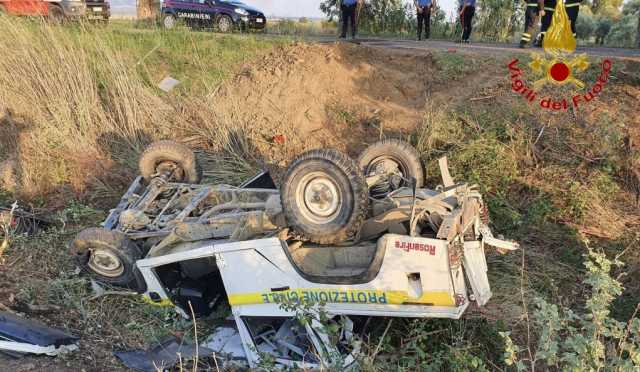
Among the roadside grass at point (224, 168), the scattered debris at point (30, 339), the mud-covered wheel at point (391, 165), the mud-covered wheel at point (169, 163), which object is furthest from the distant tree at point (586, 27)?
the scattered debris at point (30, 339)

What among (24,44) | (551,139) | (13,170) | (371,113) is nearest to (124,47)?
(24,44)

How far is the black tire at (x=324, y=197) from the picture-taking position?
4211 millimetres

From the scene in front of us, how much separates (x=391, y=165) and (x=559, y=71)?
4.69 m

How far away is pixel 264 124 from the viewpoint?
9.10 metres

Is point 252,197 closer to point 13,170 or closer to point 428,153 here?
point 428,153

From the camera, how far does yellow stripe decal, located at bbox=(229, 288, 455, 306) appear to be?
152 inches

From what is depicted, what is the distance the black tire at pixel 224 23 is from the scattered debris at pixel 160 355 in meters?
13.1

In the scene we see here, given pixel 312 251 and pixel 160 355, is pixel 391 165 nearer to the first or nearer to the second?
pixel 312 251

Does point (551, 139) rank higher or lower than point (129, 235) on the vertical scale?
higher

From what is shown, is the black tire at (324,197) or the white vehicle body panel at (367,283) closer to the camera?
the white vehicle body panel at (367,283)

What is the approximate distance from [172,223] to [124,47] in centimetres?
743

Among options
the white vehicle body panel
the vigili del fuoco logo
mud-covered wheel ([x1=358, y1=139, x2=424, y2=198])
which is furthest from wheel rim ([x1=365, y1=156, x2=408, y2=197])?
the vigili del fuoco logo

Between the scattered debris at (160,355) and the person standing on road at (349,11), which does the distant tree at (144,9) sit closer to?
the person standing on road at (349,11)

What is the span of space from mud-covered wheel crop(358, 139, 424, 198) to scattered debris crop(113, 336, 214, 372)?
7.32ft
